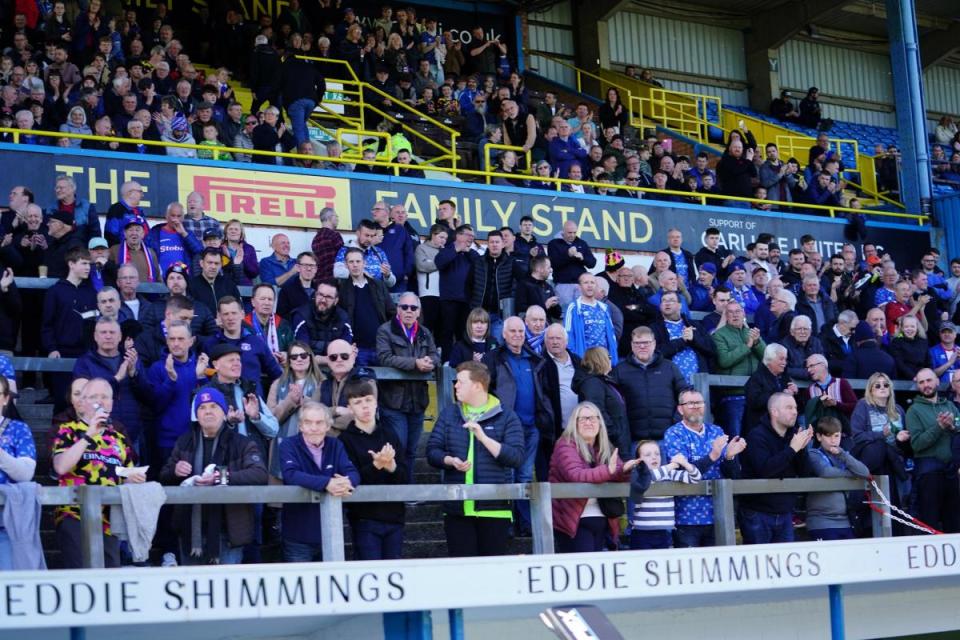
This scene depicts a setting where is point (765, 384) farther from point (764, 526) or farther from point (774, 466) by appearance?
point (764, 526)

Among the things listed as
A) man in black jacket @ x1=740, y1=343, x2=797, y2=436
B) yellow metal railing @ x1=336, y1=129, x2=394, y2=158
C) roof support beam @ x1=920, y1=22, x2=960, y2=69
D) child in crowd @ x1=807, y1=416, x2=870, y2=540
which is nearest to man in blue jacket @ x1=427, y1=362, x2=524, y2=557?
child in crowd @ x1=807, y1=416, x2=870, y2=540

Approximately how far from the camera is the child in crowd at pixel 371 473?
7.71 metres

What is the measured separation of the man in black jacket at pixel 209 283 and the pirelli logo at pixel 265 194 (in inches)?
154

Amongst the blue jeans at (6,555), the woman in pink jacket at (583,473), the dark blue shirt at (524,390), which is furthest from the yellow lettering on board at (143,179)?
the blue jeans at (6,555)

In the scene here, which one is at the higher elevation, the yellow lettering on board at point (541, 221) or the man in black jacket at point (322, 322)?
the yellow lettering on board at point (541, 221)

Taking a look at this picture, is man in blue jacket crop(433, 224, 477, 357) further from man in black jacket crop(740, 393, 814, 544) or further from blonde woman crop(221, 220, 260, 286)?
man in black jacket crop(740, 393, 814, 544)

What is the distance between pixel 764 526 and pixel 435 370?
2.57m

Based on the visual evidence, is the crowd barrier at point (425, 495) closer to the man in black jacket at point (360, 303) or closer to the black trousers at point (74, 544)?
the black trousers at point (74, 544)

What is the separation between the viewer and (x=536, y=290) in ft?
39.9

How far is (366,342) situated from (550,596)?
570 centimetres

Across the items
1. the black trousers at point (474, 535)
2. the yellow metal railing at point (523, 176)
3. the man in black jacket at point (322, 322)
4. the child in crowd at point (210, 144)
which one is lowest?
the black trousers at point (474, 535)

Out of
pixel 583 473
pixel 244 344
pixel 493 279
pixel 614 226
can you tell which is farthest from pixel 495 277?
pixel 614 226

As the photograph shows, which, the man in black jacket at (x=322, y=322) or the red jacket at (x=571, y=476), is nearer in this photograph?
the red jacket at (x=571, y=476)

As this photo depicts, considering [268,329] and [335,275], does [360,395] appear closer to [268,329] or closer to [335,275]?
[268,329]
